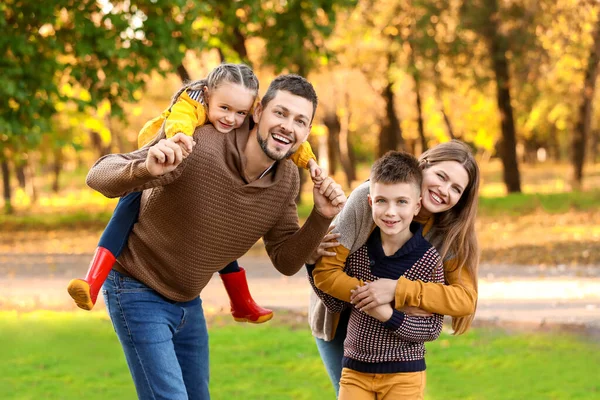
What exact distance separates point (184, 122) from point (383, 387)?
1.41 meters

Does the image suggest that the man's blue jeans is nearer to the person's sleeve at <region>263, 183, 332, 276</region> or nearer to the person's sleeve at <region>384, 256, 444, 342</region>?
the person's sleeve at <region>263, 183, 332, 276</region>

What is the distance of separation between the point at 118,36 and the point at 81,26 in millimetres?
641

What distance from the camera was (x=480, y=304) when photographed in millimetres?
10484

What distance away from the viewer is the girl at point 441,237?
3.79 meters

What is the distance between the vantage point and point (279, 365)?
7.70 m

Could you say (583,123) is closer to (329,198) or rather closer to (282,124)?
(329,198)

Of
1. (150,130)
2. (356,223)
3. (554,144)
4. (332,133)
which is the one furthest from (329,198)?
(554,144)

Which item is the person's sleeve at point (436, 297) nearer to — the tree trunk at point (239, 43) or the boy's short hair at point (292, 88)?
the boy's short hair at point (292, 88)

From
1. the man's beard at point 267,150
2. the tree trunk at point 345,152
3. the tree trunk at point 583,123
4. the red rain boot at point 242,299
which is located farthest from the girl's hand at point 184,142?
the tree trunk at point 345,152

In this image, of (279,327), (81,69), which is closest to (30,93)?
(81,69)

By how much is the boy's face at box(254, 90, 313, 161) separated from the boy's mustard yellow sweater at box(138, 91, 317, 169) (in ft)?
0.61

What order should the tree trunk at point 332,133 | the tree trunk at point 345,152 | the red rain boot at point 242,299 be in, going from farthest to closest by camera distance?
the tree trunk at point 345,152, the tree trunk at point 332,133, the red rain boot at point 242,299

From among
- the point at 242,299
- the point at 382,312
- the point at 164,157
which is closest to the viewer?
the point at 164,157

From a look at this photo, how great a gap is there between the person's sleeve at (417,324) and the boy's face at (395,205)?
0.29 meters
